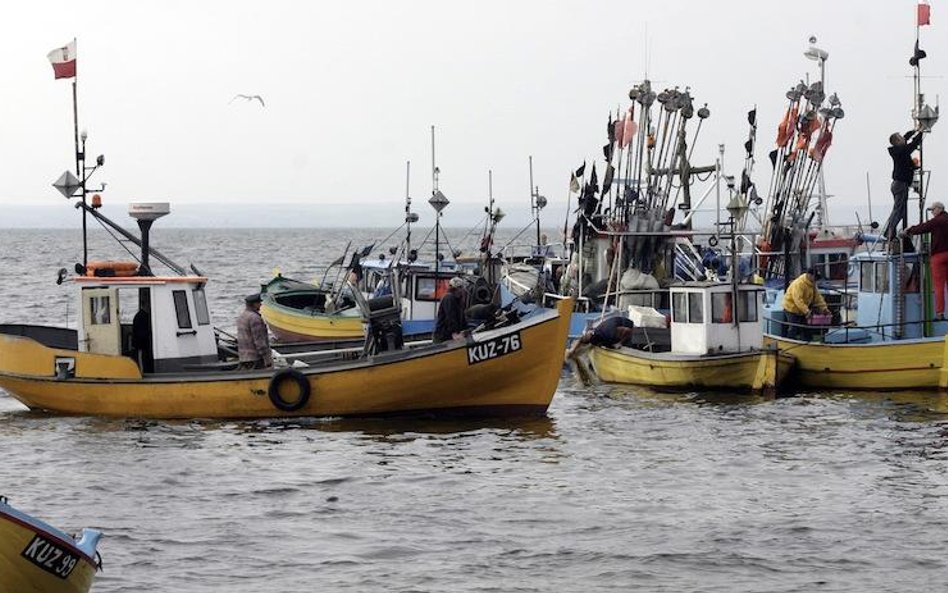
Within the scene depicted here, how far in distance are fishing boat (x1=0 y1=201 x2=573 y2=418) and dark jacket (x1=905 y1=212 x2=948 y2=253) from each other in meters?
6.73

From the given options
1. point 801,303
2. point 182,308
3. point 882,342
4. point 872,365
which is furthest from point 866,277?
point 182,308

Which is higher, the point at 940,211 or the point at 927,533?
the point at 940,211

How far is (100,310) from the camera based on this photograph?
23672 millimetres

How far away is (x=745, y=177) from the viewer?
3869 centimetres

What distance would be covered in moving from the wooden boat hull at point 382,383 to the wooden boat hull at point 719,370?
397 cm

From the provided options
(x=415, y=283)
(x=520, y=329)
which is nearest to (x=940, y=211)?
(x=520, y=329)

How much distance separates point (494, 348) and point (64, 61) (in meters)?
8.19

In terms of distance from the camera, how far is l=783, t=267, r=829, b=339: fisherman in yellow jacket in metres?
28.1

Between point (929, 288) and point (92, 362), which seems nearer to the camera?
point (92, 362)

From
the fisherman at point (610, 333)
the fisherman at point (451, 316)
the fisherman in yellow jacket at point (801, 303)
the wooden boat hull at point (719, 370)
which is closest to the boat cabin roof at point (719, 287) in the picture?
the wooden boat hull at point (719, 370)

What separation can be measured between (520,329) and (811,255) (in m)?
16.0

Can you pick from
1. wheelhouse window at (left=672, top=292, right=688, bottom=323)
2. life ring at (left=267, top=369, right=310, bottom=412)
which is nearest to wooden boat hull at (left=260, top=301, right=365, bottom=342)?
wheelhouse window at (left=672, top=292, right=688, bottom=323)

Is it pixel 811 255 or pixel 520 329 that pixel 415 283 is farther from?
pixel 520 329

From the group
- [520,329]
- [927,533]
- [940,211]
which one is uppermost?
[940,211]
